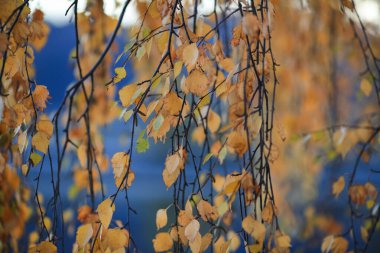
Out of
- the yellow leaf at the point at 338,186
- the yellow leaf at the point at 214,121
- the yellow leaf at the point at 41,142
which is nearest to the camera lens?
the yellow leaf at the point at 41,142

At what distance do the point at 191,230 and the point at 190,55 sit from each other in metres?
0.26

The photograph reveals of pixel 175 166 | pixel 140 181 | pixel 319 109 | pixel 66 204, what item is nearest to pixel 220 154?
pixel 175 166

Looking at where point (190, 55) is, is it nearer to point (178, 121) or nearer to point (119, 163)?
point (178, 121)

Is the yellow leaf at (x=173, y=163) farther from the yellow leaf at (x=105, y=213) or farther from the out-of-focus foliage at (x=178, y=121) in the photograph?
the yellow leaf at (x=105, y=213)

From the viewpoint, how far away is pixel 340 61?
414 cm

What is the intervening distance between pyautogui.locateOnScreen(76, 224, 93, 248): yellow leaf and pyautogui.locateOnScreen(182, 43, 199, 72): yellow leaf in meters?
0.30

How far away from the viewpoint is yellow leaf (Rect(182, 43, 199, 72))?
2.63 feet

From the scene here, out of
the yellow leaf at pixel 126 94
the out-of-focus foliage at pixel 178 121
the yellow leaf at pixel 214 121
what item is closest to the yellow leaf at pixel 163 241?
the out-of-focus foliage at pixel 178 121

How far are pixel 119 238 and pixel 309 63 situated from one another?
81.9 inches

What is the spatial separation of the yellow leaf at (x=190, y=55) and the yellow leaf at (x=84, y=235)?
301mm

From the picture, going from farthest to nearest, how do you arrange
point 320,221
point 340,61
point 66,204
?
point 66,204
point 340,61
point 320,221

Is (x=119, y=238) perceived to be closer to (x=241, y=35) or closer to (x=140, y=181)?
(x=241, y=35)

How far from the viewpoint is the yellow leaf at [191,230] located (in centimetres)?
85

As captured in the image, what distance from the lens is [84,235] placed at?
885 millimetres
